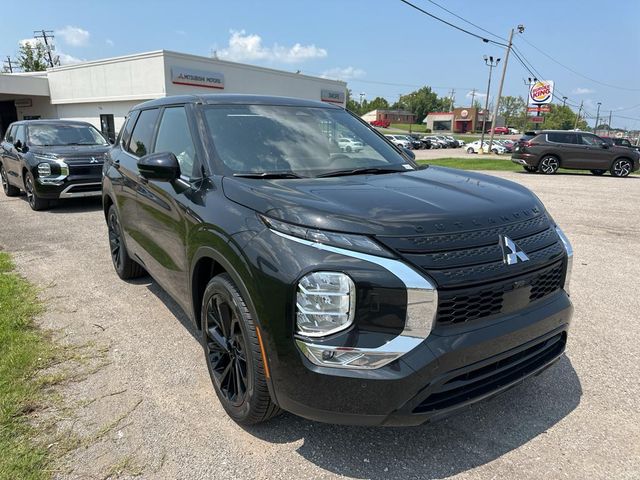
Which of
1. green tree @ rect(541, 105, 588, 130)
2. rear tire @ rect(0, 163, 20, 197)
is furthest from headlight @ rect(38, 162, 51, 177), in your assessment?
green tree @ rect(541, 105, 588, 130)

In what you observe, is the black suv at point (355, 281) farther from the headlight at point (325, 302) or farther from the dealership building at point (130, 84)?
the dealership building at point (130, 84)

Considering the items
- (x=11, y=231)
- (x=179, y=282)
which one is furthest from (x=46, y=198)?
(x=179, y=282)

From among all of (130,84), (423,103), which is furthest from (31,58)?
(423,103)

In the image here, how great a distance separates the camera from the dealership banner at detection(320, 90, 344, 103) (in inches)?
1470

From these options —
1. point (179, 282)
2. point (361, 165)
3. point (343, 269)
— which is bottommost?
point (179, 282)

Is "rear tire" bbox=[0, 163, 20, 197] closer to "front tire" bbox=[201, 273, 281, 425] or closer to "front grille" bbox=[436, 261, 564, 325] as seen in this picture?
"front tire" bbox=[201, 273, 281, 425]

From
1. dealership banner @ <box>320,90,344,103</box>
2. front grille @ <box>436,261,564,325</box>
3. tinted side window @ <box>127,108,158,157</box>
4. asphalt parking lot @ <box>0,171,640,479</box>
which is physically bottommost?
asphalt parking lot @ <box>0,171,640,479</box>

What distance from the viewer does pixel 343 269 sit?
2.02m

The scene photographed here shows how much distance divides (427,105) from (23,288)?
6478 inches

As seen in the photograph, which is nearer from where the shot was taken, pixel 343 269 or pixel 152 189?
pixel 343 269

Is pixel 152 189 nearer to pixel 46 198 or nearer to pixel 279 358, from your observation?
pixel 279 358

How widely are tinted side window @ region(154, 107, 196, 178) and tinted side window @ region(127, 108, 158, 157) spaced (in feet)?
0.80

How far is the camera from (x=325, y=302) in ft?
6.70

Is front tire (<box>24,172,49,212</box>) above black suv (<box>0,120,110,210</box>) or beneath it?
beneath
